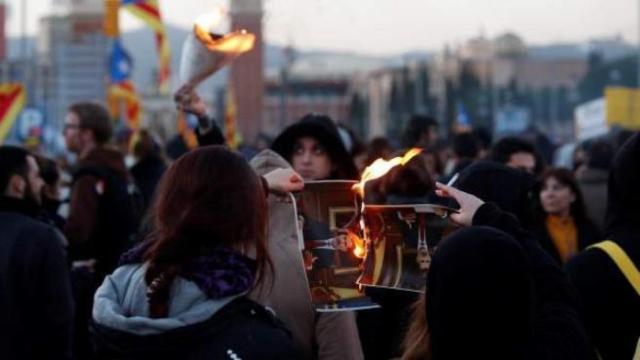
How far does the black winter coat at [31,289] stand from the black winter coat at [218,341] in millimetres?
2586

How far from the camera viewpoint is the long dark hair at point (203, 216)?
12.3 ft

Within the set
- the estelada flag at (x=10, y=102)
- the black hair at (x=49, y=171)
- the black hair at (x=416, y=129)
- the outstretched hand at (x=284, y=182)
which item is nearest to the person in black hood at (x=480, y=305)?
the outstretched hand at (x=284, y=182)

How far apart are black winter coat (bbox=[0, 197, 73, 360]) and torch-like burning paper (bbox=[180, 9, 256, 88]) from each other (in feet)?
3.35

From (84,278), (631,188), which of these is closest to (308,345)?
(631,188)

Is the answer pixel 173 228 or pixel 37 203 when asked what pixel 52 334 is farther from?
pixel 173 228

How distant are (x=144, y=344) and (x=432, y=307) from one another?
0.75m

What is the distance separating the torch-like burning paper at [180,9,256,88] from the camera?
553 cm

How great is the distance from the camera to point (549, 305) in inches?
148

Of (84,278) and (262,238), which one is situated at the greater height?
(262,238)

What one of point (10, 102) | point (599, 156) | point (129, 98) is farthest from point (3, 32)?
point (599, 156)

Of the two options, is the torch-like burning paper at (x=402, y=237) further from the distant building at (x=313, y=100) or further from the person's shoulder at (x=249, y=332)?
the distant building at (x=313, y=100)

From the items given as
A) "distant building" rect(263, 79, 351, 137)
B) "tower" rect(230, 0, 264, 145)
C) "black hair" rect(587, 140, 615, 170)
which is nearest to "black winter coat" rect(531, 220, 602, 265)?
"black hair" rect(587, 140, 615, 170)

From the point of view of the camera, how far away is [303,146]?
19.7 feet

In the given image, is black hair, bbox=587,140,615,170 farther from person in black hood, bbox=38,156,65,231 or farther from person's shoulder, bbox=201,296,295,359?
person's shoulder, bbox=201,296,295,359
